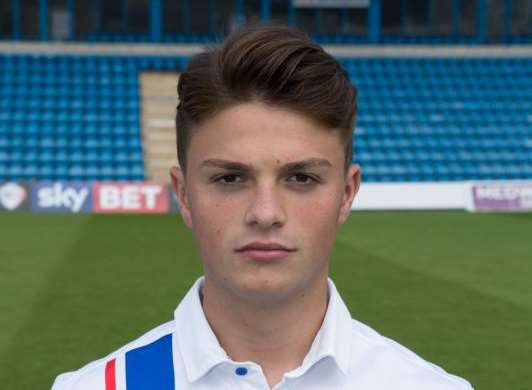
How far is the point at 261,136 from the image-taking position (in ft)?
5.74

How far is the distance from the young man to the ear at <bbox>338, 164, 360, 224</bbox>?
0.05 ft

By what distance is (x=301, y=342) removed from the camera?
189cm

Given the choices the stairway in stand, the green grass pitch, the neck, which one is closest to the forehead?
the neck

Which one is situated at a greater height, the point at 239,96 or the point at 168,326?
the point at 239,96

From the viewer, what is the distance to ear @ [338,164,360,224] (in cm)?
194

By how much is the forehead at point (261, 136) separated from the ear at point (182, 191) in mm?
151

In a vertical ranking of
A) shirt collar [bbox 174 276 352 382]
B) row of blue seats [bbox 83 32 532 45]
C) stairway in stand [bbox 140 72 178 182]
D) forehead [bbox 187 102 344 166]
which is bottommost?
stairway in stand [bbox 140 72 178 182]

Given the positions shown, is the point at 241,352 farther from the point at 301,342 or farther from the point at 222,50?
the point at 222,50

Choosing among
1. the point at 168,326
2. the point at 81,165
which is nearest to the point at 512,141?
the point at 81,165

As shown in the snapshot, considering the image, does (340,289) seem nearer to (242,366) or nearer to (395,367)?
(395,367)

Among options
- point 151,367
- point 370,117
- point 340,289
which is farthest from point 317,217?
point 370,117

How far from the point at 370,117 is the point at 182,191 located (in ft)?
78.2

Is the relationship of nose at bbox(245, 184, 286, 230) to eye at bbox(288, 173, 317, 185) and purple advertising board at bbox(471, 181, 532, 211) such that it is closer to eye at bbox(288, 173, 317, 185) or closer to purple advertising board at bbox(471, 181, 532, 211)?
eye at bbox(288, 173, 317, 185)

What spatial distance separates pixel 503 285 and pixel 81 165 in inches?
582
